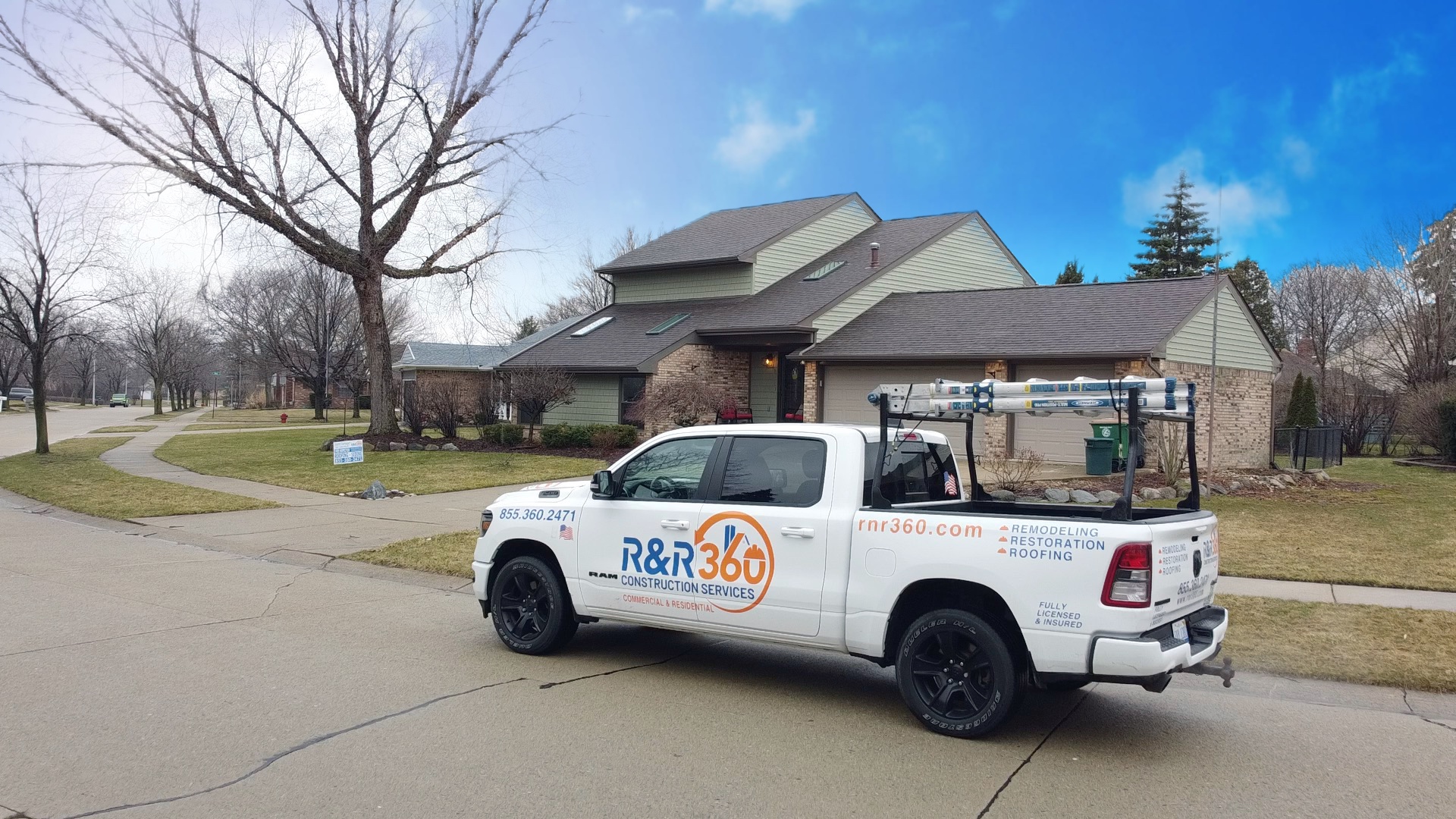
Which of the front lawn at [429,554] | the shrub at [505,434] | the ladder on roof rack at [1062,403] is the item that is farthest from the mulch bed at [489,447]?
the ladder on roof rack at [1062,403]

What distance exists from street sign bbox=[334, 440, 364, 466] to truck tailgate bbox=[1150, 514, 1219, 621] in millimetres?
17905

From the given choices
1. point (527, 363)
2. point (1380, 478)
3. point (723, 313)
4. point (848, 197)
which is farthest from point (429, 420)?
point (1380, 478)

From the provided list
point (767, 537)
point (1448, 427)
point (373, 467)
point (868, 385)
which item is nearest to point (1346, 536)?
point (767, 537)

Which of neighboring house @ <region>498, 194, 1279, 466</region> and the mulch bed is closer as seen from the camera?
neighboring house @ <region>498, 194, 1279, 466</region>

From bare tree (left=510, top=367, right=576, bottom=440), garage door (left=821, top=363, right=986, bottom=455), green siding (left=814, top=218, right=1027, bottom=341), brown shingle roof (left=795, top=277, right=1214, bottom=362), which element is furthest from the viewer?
bare tree (left=510, top=367, right=576, bottom=440)

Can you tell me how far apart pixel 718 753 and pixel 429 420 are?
26520 millimetres

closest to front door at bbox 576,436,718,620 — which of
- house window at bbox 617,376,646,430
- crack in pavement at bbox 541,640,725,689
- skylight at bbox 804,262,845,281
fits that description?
crack in pavement at bbox 541,640,725,689

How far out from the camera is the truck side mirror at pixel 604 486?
6730mm

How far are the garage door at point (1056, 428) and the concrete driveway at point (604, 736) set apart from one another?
14598mm

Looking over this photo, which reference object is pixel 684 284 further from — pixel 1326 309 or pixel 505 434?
pixel 1326 309

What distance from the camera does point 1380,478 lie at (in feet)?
68.4

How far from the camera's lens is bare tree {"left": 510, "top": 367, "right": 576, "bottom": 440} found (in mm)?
28219

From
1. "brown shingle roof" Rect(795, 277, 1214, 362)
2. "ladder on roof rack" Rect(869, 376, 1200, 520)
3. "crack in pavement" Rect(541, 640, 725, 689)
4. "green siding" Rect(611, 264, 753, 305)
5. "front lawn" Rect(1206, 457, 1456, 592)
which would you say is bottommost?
"crack in pavement" Rect(541, 640, 725, 689)

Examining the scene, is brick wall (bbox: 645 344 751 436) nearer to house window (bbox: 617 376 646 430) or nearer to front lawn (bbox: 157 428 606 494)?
house window (bbox: 617 376 646 430)
